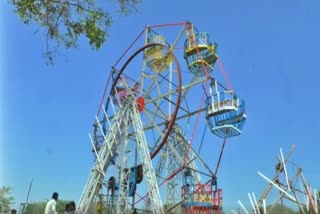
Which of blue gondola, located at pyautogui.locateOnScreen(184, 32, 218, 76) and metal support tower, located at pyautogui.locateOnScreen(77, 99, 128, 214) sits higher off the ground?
blue gondola, located at pyautogui.locateOnScreen(184, 32, 218, 76)

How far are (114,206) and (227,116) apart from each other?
712cm

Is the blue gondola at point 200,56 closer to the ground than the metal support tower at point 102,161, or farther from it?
farther from it

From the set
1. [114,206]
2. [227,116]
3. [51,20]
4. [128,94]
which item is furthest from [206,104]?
[51,20]

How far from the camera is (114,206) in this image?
20.7m

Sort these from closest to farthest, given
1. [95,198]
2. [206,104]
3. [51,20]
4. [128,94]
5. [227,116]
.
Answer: [51,20] < [227,116] < [206,104] < [95,198] < [128,94]

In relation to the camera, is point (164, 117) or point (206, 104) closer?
point (206, 104)

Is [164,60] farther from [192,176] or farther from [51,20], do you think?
[51,20]

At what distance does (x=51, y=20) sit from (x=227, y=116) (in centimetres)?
1188

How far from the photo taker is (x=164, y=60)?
76.9ft

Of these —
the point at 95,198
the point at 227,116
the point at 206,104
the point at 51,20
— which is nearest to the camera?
the point at 51,20

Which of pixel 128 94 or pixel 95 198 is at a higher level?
pixel 128 94

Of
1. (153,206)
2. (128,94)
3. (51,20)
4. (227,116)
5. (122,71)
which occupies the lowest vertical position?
(153,206)

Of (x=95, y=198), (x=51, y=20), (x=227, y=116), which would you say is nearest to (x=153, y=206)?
(x=95, y=198)

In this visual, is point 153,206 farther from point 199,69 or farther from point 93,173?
point 199,69
